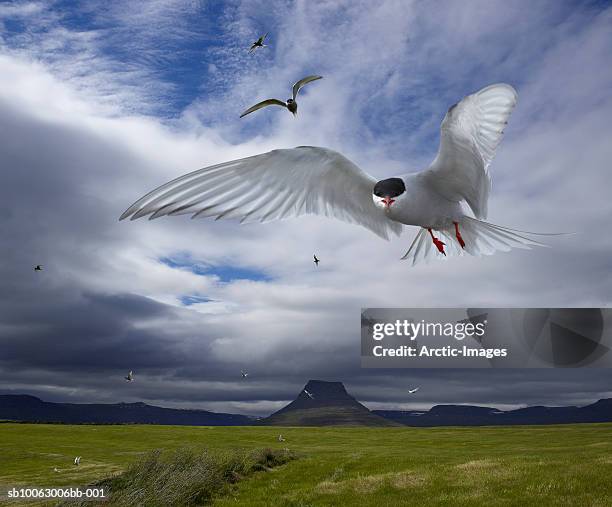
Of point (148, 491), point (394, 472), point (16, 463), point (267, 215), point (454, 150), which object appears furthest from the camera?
point (16, 463)

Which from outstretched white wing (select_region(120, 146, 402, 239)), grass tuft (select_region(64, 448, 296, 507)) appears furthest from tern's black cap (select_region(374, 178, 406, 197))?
grass tuft (select_region(64, 448, 296, 507))

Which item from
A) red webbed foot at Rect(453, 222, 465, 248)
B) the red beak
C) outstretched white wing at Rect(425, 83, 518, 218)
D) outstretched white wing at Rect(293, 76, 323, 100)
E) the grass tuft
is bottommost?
the grass tuft

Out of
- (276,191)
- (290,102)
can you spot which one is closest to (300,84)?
(290,102)

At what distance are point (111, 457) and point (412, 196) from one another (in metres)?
57.7

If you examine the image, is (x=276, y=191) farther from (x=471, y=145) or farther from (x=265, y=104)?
(x=471, y=145)

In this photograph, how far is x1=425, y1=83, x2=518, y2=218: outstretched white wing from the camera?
4.51 metres

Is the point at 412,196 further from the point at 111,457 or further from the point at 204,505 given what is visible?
the point at 111,457

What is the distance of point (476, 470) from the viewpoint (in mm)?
28188

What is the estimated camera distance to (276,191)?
14.3 ft

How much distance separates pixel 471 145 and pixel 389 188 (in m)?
1.25

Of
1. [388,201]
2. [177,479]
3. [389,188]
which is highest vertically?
[389,188]

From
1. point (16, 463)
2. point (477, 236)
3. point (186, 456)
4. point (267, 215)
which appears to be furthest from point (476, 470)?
point (16, 463)

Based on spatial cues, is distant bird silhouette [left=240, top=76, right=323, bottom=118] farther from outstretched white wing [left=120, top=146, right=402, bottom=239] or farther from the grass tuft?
the grass tuft

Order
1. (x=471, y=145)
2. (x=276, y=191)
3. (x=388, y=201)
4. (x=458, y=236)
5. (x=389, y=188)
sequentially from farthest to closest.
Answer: (x=458, y=236), (x=471, y=145), (x=276, y=191), (x=389, y=188), (x=388, y=201)
